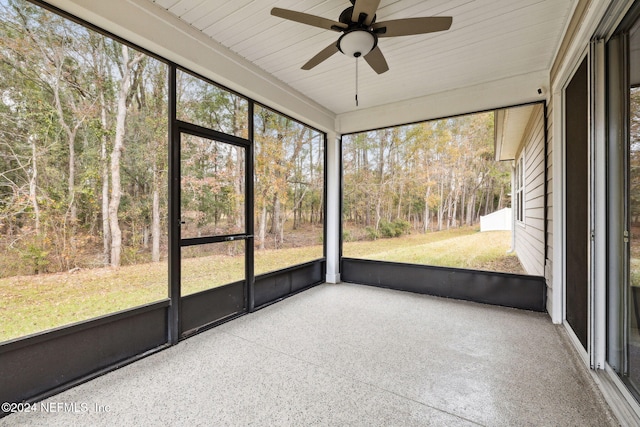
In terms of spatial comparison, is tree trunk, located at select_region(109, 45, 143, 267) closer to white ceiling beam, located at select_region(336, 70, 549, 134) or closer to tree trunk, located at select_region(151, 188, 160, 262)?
tree trunk, located at select_region(151, 188, 160, 262)

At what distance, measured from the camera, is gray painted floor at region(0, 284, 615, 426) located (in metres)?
1.65

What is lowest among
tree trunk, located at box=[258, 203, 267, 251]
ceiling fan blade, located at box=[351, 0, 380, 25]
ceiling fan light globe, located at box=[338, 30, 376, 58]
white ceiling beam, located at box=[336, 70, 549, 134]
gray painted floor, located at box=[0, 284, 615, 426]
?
gray painted floor, located at box=[0, 284, 615, 426]

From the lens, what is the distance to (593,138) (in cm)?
202

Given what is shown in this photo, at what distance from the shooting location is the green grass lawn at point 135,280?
1821mm

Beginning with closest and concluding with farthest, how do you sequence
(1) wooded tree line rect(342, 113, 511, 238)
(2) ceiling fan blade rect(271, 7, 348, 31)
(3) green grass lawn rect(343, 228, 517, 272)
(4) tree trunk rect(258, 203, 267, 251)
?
1. (2) ceiling fan blade rect(271, 7, 348, 31)
2. (4) tree trunk rect(258, 203, 267, 251)
3. (3) green grass lawn rect(343, 228, 517, 272)
4. (1) wooded tree line rect(342, 113, 511, 238)

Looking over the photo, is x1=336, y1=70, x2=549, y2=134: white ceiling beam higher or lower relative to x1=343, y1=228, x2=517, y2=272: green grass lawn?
higher

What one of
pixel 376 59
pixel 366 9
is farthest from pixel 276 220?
pixel 366 9

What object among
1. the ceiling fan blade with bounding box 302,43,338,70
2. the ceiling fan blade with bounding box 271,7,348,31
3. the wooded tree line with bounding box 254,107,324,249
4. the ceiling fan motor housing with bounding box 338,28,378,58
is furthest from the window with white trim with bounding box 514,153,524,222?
the ceiling fan blade with bounding box 271,7,348,31

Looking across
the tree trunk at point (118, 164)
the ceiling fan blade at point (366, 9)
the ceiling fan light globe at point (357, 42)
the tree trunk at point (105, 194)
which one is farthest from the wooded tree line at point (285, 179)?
the ceiling fan blade at point (366, 9)

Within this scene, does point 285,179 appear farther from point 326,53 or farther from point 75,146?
point 75,146

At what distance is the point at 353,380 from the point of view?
2.01 metres

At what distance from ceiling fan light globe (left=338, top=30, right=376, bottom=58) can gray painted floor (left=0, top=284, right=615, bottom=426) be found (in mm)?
2467

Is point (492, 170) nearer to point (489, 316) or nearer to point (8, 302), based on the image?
point (489, 316)

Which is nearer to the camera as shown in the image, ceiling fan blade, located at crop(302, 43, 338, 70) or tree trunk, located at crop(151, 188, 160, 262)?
ceiling fan blade, located at crop(302, 43, 338, 70)
